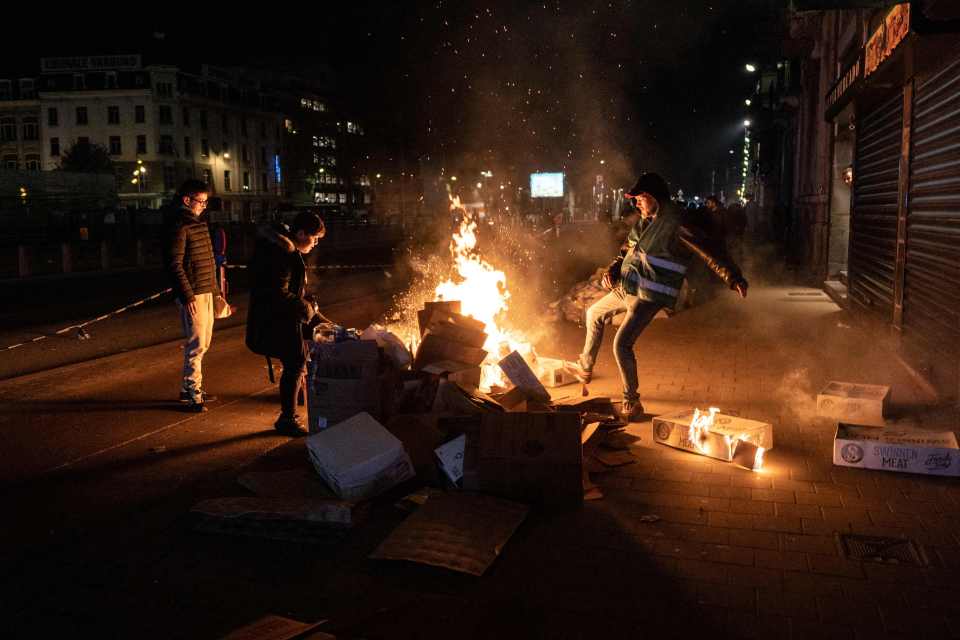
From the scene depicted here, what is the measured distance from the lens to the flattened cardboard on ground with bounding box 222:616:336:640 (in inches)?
123

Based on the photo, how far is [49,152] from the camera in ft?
251

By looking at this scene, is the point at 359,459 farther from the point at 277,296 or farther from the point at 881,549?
the point at 881,549

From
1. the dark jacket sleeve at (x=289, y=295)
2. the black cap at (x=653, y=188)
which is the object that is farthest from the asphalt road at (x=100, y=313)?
the black cap at (x=653, y=188)

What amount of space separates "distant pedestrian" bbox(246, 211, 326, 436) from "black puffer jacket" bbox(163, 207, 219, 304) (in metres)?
0.85

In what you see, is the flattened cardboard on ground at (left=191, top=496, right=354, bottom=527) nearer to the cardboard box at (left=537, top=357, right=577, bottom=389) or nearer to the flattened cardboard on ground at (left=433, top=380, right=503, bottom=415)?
the flattened cardboard on ground at (left=433, top=380, right=503, bottom=415)

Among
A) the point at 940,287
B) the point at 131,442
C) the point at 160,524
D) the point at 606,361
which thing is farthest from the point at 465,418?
the point at 940,287

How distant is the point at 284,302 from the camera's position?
6.11 meters

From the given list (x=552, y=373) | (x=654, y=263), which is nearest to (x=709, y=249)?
(x=654, y=263)

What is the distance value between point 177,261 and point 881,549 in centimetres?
553

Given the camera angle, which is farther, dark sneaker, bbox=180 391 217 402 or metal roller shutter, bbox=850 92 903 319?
metal roller shutter, bbox=850 92 903 319

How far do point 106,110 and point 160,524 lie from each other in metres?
81.7

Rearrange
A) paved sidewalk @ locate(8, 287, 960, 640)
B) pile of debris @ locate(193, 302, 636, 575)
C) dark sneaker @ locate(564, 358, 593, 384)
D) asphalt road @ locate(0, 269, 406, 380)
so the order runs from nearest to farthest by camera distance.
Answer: paved sidewalk @ locate(8, 287, 960, 640) → pile of debris @ locate(193, 302, 636, 575) → dark sneaker @ locate(564, 358, 593, 384) → asphalt road @ locate(0, 269, 406, 380)

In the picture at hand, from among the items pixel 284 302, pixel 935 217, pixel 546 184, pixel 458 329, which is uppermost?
pixel 546 184

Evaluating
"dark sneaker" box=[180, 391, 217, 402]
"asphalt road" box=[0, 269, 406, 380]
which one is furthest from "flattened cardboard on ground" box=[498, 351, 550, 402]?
"asphalt road" box=[0, 269, 406, 380]
